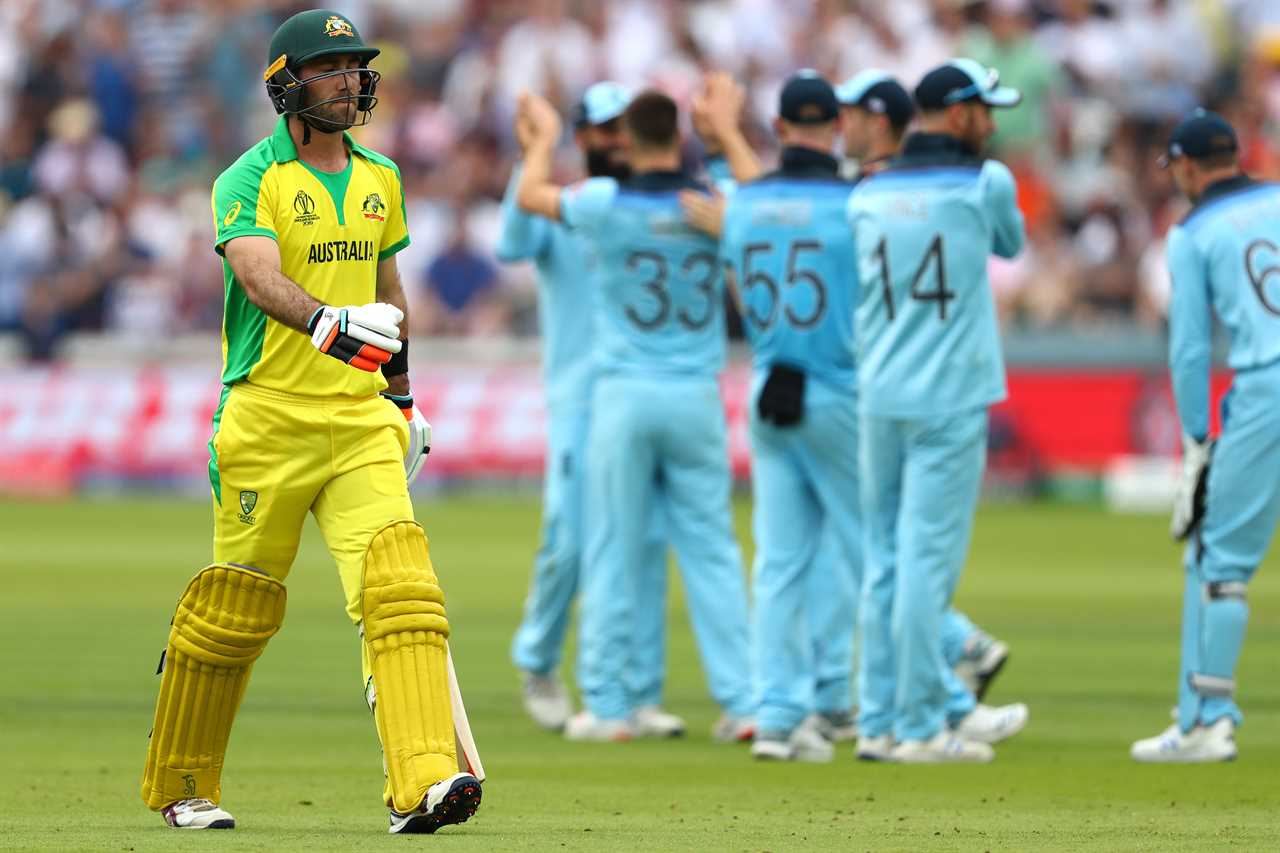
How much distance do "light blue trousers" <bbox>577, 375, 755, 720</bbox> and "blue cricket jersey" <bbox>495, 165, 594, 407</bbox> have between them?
600 mm

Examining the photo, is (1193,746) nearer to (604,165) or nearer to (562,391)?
(562,391)

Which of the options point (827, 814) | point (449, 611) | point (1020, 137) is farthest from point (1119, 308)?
point (827, 814)

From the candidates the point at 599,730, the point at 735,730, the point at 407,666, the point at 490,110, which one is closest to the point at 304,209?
the point at 407,666

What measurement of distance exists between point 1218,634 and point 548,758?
9.24ft

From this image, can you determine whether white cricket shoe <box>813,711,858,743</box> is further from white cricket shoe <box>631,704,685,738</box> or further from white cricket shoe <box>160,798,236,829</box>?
white cricket shoe <box>160,798,236,829</box>

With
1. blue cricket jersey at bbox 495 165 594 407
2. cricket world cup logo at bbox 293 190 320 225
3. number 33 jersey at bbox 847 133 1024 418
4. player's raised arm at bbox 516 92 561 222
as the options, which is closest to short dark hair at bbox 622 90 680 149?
player's raised arm at bbox 516 92 561 222

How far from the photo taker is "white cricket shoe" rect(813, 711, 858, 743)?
10484 mm

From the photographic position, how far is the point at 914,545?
941 centimetres

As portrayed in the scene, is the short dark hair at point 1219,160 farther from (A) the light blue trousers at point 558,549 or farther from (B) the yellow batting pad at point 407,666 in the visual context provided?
(B) the yellow batting pad at point 407,666

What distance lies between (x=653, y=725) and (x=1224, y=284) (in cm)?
318

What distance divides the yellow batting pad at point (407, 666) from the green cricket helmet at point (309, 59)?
4.38ft

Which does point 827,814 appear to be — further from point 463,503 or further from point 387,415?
point 463,503

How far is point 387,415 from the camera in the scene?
24.8 feet

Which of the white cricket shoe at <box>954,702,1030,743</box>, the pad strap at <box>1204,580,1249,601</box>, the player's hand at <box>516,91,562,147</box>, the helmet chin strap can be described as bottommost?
the white cricket shoe at <box>954,702,1030,743</box>
